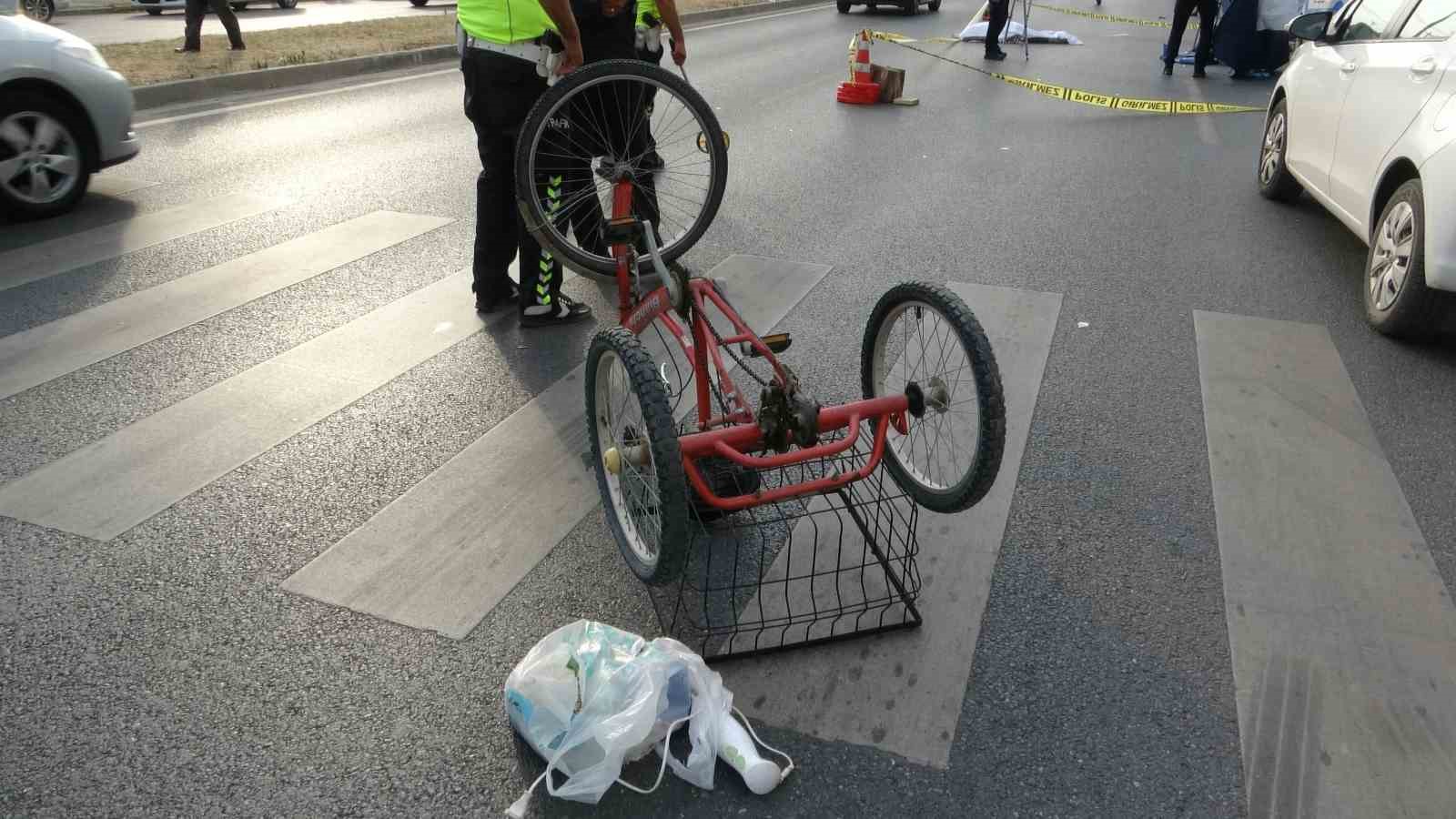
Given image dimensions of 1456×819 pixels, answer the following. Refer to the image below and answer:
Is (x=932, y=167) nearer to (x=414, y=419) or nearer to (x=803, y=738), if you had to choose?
(x=414, y=419)

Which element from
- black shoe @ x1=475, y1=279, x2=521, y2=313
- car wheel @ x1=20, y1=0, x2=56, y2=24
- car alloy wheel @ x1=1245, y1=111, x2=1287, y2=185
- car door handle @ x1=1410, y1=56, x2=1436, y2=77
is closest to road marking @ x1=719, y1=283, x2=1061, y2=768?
black shoe @ x1=475, y1=279, x2=521, y2=313

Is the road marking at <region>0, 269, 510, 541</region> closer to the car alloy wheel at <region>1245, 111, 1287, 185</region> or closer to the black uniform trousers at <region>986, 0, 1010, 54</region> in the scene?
the car alloy wheel at <region>1245, 111, 1287, 185</region>

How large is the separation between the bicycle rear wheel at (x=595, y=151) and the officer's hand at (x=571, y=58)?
0.68ft

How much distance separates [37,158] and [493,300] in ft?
11.7

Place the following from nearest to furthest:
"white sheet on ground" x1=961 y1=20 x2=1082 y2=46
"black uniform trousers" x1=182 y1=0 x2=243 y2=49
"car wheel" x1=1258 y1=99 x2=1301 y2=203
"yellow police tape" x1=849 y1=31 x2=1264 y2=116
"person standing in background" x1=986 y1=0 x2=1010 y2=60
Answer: "car wheel" x1=1258 y1=99 x2=1301 y2=203
"yellow police tape" x1=849 y1=31 x2=1264 y2=116
"black uniform trousers" x1=182 y1=0 x2=243 y2=49
"person standing in background" x1=986 y1=0 x2=1010 y2=60
"white sheet on ground" x1=961 y1=20 x2=1082 y2=46

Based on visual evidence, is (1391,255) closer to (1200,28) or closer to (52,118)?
(52,118)

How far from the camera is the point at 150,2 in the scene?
22.0m

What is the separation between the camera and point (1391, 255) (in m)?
5.35

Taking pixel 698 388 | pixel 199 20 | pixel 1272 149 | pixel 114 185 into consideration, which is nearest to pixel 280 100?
pixel 199 20

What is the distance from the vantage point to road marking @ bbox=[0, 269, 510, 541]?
3693 millimetres

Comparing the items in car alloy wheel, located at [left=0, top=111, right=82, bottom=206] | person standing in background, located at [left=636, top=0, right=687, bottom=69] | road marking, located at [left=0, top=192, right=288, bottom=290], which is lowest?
road marking, located at [left=0, top=192, right=288, bottom=290]

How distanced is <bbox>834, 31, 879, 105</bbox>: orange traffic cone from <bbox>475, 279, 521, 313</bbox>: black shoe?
695 cm

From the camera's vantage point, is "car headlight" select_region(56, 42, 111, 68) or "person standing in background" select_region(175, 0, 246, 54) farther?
"person standing in background" select_region(175, 0, 246, 54)

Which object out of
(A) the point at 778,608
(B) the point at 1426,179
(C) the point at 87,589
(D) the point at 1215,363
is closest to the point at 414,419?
(C) the point at 87,589
